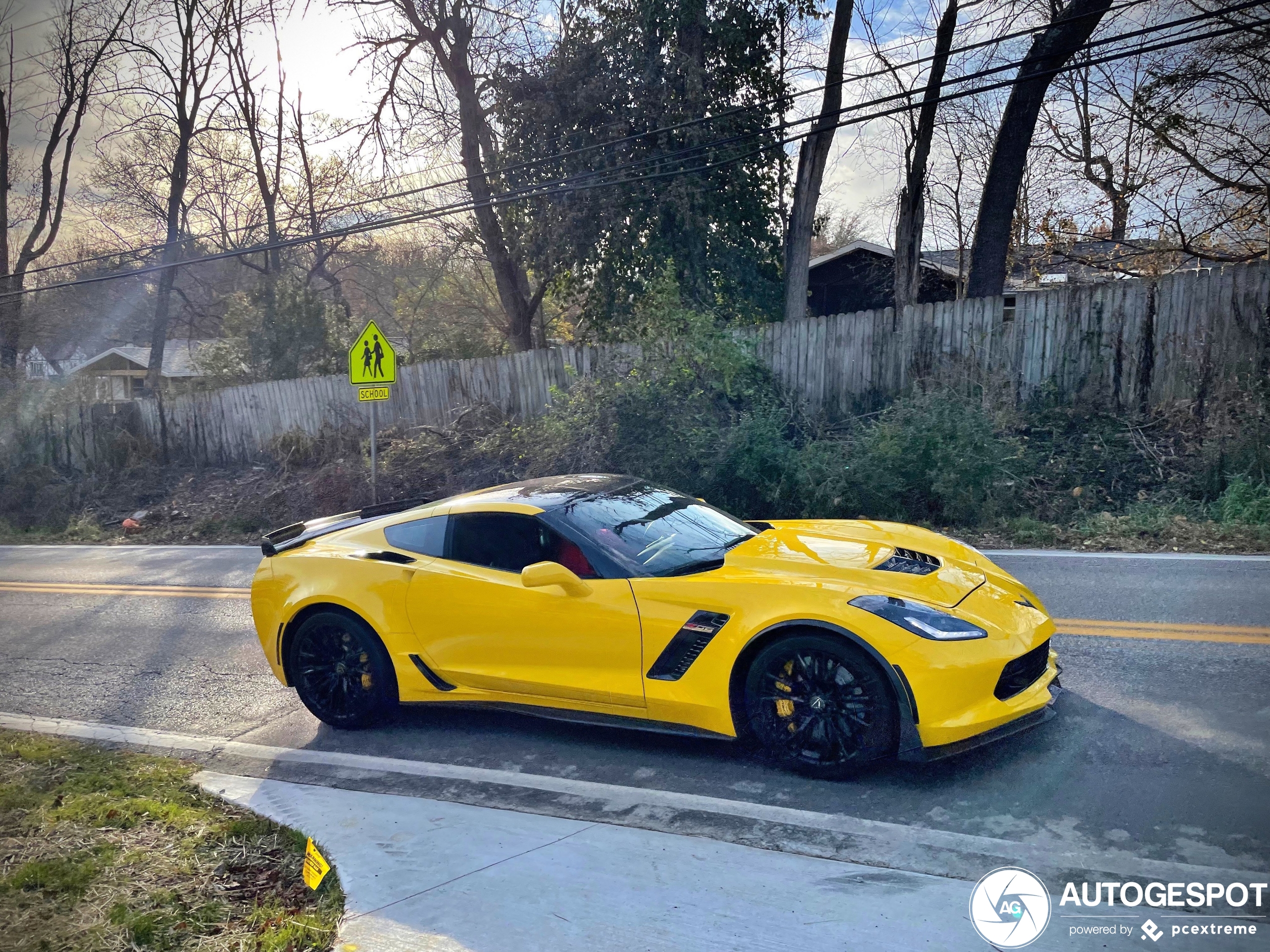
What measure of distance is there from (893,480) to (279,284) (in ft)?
68.0

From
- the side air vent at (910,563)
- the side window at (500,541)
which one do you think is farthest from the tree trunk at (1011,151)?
the side window at (500,541)

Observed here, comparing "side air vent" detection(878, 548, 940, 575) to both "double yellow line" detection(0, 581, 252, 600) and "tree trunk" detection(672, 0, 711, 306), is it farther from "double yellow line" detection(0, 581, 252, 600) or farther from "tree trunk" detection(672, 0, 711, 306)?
"tree trunk" detection(672, 0, 711, 306)

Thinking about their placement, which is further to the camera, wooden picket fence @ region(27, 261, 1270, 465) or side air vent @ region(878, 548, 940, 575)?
wooden picket fence @ region(27, 261, 1270, 465)

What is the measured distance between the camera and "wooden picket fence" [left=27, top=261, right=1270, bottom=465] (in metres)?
12.0

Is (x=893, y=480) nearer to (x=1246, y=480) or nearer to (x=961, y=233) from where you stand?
(x=1246, y=480)

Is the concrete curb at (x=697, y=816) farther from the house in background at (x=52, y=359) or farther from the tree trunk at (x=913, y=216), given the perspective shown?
the house in background at (x=52, y=359)

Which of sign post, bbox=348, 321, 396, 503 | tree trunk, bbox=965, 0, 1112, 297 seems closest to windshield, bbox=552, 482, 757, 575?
sign post, bbox=348, 321, 396, 503

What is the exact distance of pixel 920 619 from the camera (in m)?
4.07

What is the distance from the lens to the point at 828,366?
14922 mm

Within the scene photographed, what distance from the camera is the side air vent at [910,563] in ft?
14.9

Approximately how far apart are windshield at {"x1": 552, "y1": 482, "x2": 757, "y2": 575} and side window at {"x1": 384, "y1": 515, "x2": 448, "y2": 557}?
2.60ft

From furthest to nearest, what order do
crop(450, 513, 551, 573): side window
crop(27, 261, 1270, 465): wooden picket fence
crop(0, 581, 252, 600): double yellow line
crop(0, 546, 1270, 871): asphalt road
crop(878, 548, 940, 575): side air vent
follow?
crop(27, 261, 1270, 465): wooden picket fence, crop(0, 581, 252, 600): double yellow line, crop(450, 513, 551, 573): side window, crop(878, 548, 940, 575): side air vent, crop(0, 546, 1270, 871): asphalt road

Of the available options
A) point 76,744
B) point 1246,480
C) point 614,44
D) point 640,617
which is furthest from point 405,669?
point 614,44

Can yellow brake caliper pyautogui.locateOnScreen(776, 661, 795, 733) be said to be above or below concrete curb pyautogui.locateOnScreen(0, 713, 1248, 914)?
above
